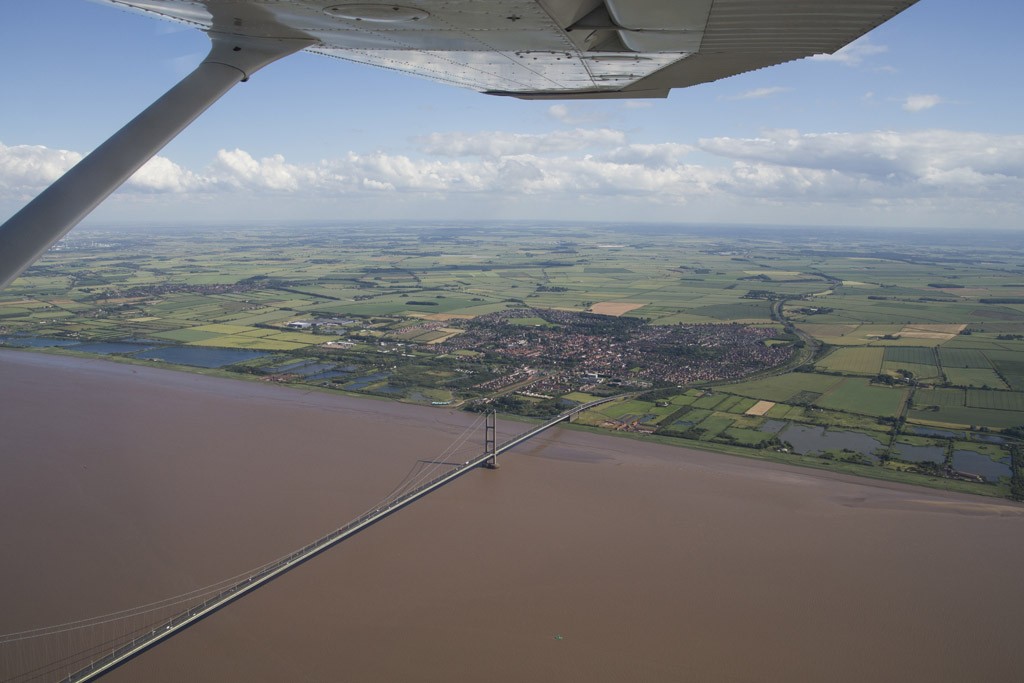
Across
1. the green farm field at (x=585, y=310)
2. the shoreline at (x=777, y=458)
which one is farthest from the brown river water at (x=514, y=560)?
the green farm field at (x=585, y=310)

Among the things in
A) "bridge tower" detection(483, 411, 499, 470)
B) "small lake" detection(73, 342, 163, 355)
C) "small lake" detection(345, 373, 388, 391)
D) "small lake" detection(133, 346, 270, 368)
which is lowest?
"bridge tower" detection(483, 411, 499, 470)

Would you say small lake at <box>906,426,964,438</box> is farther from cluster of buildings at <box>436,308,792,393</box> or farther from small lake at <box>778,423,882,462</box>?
cluster of buildings at <box>436,308,792,393</box>

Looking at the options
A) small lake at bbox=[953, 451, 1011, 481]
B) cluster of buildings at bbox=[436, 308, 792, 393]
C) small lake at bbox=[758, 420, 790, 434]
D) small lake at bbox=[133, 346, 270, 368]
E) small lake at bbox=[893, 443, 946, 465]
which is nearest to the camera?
small lake at bbox=[953, 451, 1011, 481]

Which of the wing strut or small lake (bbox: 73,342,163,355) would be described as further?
small lake (bbox: 73,342,163,355)

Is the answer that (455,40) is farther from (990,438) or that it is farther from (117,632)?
(990,438)

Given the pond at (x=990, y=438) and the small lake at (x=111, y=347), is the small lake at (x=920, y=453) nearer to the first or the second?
the pond at (x=990, y=438)

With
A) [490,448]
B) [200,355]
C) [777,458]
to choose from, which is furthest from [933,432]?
[200,355]

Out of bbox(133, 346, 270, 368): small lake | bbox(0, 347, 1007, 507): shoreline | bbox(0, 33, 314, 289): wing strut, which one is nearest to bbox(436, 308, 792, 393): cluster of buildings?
bbox(0, 347, 1007, 507): shoreline
